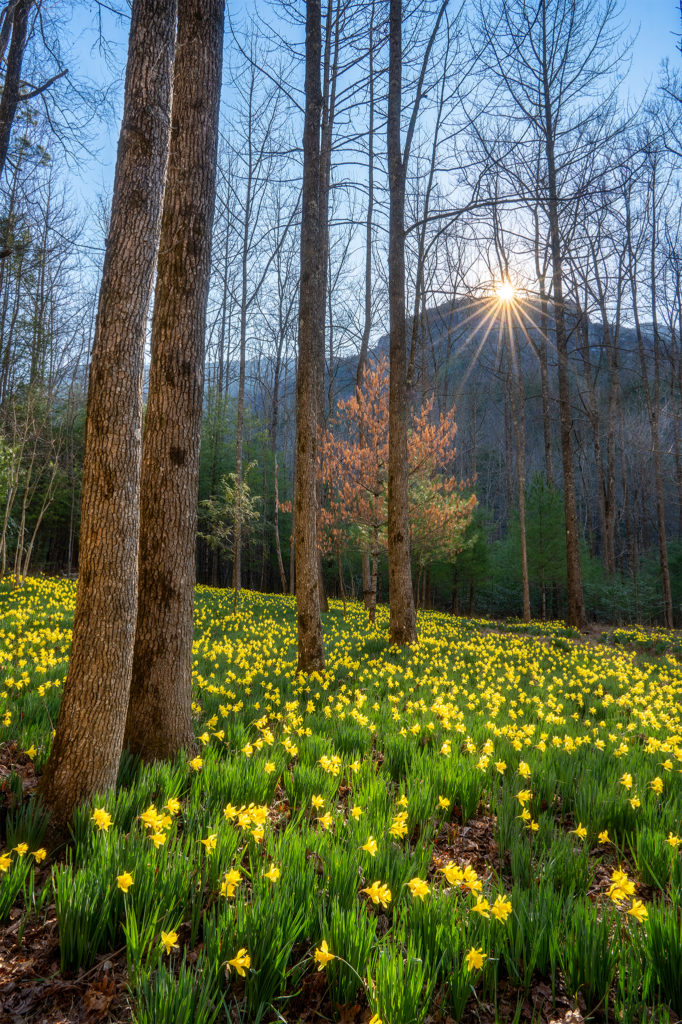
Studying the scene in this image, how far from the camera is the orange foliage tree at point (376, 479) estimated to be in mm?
15430

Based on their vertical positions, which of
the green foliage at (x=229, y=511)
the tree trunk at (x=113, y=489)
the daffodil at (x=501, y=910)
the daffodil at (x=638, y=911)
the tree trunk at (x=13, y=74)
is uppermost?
the tree trunk at (x=13, y=74)

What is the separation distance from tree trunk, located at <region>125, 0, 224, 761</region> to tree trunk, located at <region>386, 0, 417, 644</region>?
19.4 feet

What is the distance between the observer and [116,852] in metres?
1.90

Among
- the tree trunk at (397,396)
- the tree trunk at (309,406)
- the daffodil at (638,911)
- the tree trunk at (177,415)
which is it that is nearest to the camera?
the daffodil at (638,911)

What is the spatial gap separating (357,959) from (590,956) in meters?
0.74

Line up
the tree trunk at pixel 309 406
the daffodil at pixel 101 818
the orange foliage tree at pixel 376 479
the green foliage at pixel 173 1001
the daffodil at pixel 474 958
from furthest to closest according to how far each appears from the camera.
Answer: the orange foliage tree at pixel 376 479 < the tree trunk at pixel 309 406 < the daffodil at pixel 101 818 < the daffodil at pixel 474 958 < the green foliage at pixel 173 1001

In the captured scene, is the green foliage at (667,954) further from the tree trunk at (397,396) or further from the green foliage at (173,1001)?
the tree trunk at (397,396)

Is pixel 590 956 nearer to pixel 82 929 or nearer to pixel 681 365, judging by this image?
pixel 82 929

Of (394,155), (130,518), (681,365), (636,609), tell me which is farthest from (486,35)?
(636,609)

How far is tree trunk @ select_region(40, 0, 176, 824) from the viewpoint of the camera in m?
2.41

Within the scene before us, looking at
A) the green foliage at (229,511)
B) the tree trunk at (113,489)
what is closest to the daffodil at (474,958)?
the tree trunk at (113,489)

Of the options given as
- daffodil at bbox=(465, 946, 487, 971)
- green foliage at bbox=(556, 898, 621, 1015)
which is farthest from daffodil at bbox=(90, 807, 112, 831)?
green foliage at bbox=(556, 898, 621, 1015)

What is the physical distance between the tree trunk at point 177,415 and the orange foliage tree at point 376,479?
33.0 ft

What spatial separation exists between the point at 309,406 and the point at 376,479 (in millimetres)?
9229
